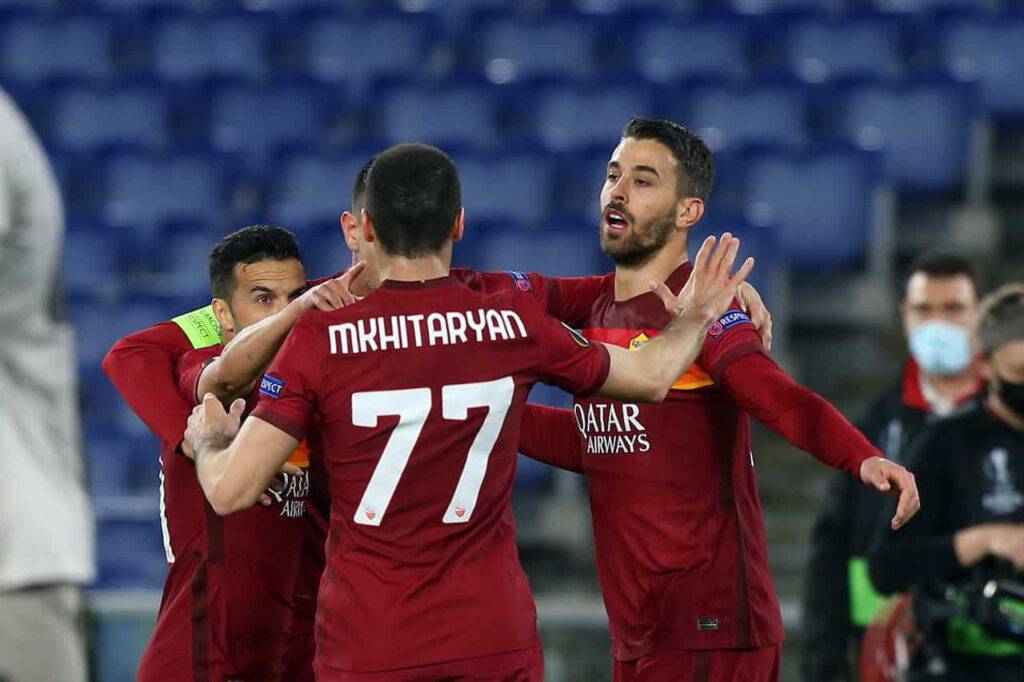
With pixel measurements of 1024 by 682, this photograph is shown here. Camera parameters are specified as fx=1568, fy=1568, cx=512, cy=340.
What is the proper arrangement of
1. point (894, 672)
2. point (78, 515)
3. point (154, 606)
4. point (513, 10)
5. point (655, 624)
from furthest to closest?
1. point (513, 10)
2. point (154, 606)
3. point (894, 672)
4. point (655, 624)
5. point (78, 515)

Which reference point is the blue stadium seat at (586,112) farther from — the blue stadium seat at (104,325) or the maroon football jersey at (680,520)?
the maroon football jersey at (680,520)

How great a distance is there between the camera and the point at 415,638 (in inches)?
114

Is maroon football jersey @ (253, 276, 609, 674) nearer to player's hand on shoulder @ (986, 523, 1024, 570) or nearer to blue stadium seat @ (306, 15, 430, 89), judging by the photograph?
player's hand on shoulder @ (986, 523, 1024, 570)

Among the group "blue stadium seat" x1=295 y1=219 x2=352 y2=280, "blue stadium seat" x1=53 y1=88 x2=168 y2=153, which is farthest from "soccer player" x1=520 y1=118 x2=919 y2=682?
"blue stadium seat" x1=53 y1=88 x2=168 y2=153

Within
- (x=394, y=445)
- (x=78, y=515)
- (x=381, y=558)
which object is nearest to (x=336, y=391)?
(x=394, y=445)

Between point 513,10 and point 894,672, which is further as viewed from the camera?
point 513,10

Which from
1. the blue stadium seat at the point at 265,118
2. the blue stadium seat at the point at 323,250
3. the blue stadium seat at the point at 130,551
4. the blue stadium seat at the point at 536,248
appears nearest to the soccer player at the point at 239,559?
the blue stadium seat at the point at 130,551

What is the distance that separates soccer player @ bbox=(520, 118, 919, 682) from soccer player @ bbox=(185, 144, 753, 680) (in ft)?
1.96

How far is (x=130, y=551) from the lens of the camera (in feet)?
22.4

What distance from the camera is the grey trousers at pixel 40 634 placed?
6.92 ft

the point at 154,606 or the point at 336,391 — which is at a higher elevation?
the point at 336,391

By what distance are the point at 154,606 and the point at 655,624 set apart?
9.83 feet

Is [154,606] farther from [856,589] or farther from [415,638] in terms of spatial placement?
[415,638]

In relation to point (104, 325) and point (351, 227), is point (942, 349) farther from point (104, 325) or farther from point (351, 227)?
point (104, 325)
